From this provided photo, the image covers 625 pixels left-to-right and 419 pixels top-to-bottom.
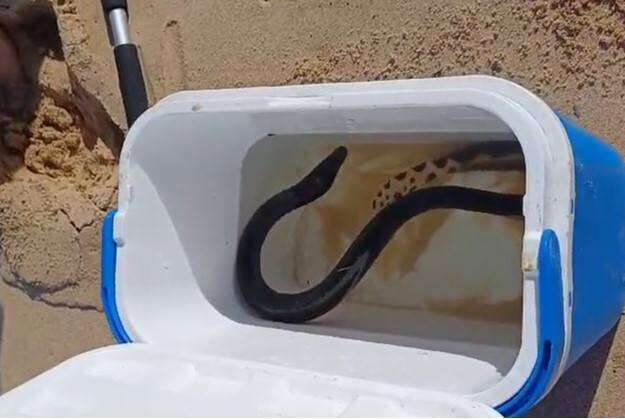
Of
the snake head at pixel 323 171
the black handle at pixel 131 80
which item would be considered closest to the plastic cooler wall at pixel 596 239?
the snake head at pixel 323 171

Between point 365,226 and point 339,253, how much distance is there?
52 millimetres

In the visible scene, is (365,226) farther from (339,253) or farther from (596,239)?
(596,239)

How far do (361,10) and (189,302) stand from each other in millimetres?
374

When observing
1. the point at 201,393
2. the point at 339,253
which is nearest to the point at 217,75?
the point at 339,253

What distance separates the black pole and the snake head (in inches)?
9.7

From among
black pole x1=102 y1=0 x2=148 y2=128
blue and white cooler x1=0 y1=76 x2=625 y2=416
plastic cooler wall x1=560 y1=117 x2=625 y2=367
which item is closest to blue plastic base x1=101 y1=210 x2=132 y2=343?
blue and white cooler x1=0 y1=76 x2=625 y2=416

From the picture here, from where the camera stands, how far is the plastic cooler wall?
60cm

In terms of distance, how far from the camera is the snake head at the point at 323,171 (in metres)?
0.89

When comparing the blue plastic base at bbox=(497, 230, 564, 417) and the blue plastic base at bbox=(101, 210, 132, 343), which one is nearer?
the blue plastic base at bbox=(497, 230, 564, 417)

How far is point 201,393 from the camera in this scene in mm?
608

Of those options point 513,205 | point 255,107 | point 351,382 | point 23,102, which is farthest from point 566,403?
point 23,102

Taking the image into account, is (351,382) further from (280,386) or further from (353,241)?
(353,241)

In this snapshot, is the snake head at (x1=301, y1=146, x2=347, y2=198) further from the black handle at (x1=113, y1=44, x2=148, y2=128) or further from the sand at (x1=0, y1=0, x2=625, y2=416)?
the black handle at (x1=113, y1=44, x2=148, y2=128)

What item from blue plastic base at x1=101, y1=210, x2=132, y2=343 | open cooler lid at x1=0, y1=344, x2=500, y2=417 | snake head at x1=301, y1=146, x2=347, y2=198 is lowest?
open cooler lid at x1=0, y1=344, x2=500, y2=417
